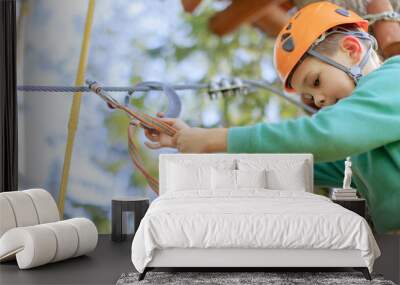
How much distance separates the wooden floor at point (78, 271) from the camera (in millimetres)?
3707

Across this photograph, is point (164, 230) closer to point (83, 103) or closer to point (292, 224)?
point (292, 224)

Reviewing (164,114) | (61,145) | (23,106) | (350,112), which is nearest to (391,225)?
(350,112)

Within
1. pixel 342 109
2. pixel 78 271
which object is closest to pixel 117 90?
pixel 78 271

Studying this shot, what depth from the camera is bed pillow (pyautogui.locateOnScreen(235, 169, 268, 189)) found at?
4.73 m

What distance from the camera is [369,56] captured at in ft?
14.6

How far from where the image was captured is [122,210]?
505 cm

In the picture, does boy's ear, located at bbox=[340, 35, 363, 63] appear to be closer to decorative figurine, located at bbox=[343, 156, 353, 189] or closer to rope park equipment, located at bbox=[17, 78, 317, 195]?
decorative figurine, located at bbox=[343, 156, 353, 189]

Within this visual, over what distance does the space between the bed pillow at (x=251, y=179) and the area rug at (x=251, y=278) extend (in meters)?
1.05

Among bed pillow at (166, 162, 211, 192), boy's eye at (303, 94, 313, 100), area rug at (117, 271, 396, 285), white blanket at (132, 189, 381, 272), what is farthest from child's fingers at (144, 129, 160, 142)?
white blanket at (132, 189, 381, 272)

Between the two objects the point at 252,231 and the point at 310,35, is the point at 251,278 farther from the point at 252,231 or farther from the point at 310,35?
the point at 310,35

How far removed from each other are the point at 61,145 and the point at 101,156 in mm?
384

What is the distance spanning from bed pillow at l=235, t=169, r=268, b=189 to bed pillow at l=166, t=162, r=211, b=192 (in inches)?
9.7

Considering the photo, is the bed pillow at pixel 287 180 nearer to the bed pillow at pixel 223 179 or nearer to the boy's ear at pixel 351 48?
the bed pillow at pixel 223 179

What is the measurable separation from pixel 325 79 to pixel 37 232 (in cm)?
226
